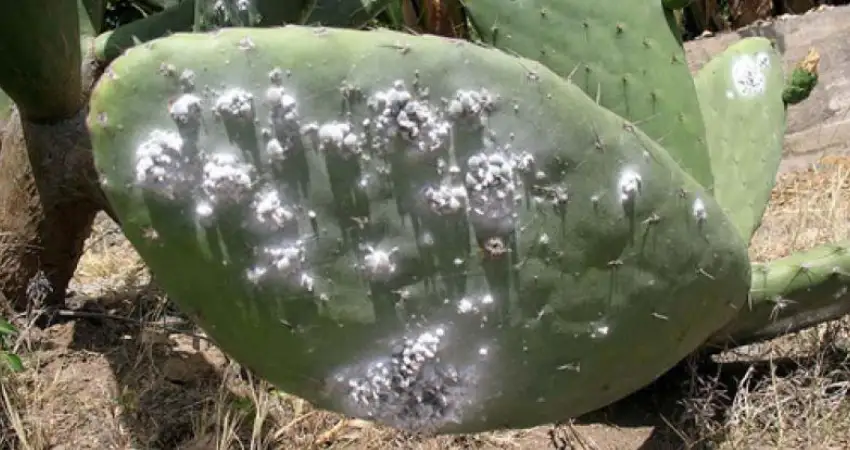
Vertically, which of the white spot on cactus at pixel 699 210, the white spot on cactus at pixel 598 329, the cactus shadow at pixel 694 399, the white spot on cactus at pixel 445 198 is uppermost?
the white spot on cactus at pixel 445 198

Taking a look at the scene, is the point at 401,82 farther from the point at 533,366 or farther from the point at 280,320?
the point at 533,366

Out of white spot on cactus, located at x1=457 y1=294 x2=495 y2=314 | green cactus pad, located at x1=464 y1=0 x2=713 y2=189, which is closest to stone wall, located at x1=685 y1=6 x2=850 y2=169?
green cactus pad, located at x1=464 y1=0 x2=713 y2=189

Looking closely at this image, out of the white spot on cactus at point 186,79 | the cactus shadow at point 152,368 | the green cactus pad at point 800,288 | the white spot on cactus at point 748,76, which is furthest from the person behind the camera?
the white spot on cactus at point 748,76

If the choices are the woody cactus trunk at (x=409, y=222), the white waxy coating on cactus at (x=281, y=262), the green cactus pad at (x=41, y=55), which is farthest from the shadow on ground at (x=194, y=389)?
the white waxy coating on cactus at (x=281, y=262)

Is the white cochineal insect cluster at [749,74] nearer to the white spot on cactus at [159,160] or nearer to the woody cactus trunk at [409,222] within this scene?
the woody cactus trunk at [409,222]

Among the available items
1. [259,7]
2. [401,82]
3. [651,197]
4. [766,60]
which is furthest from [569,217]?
[766,60]

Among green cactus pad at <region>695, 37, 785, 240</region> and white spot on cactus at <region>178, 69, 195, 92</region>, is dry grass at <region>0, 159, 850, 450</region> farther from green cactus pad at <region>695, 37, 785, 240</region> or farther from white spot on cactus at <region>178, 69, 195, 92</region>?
white spot on cactus at <region>178, 69, 195, 92</region>
